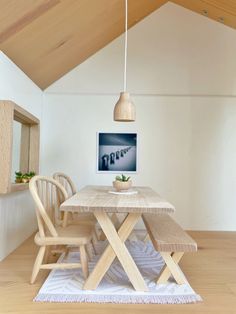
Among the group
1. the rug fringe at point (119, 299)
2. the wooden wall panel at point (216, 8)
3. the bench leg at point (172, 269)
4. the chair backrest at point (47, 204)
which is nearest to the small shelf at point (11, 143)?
the chair backrest at point (47, 204)

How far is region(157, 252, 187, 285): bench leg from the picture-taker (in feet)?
6.92

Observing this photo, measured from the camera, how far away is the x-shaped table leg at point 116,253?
1998mm

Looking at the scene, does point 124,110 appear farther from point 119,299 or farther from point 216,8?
point 216,8

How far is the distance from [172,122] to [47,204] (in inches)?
93.9

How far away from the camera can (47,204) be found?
2.73 meters

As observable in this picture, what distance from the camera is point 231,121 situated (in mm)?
4348

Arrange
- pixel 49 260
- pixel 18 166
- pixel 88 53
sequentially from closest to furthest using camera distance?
pixel 49 260 → pixel 18 166 → pixel 88 53

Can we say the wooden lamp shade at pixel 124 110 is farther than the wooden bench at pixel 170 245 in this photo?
Yes

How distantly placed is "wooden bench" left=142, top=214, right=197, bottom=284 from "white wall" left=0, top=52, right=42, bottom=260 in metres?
1.42

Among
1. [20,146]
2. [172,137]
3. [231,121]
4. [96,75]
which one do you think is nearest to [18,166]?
[20,146]

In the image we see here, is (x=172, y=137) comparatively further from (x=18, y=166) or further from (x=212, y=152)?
(x=18, y=166)

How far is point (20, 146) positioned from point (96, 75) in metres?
1.59

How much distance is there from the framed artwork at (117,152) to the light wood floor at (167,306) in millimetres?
1522

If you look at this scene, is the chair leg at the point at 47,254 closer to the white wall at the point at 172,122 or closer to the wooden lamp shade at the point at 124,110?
the wooden lamp shade at the point at 124,110
